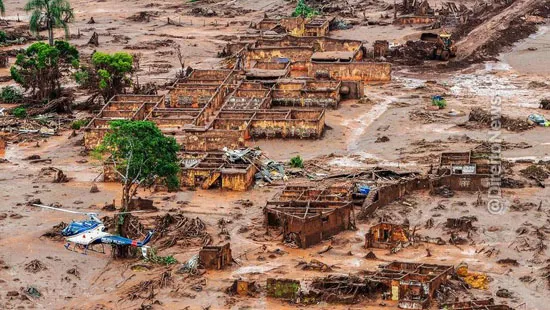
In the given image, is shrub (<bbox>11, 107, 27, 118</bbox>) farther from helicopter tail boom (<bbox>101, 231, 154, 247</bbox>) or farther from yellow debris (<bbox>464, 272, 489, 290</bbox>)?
yellow debris (<bbox>464, 272, 489, 290</bbox>)

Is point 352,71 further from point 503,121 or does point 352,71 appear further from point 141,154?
point 141,154

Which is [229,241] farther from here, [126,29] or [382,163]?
[126,29]

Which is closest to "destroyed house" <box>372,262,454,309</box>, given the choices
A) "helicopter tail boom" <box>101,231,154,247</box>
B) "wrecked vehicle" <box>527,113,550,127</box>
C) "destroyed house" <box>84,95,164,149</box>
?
"helicopter tail boom" <box>101,231,154,247</box>

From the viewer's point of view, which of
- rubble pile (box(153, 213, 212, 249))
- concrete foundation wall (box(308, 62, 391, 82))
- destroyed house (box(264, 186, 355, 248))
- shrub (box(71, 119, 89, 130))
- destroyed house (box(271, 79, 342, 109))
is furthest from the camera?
concrete foundation wall (box(308, 62, 391, 82))

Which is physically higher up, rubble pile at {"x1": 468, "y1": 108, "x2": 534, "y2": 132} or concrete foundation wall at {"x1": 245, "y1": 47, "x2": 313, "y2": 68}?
concrete foundation wall at {"x1": 245, "y1": 47, "x2": 313, "y2": 68}

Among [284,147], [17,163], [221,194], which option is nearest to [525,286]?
[221,194]

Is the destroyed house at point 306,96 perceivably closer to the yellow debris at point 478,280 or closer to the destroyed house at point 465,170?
the destroyed house at point 465,170
